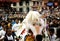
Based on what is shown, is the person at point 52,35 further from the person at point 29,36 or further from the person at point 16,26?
the person at point 16,26

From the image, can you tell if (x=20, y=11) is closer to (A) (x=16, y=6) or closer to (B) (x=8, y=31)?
(A) (x=16, y=6)

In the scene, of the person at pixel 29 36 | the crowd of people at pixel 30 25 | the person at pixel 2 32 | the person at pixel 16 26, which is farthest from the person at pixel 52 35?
the person at pixel 2 32

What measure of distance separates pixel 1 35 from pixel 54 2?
1.87 feet

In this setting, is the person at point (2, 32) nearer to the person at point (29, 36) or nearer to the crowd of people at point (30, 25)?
the crowd of people at point (30, 25)

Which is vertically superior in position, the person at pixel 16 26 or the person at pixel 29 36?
the person at pixel 16 26

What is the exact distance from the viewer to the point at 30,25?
1.35 m

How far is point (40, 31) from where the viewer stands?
4.46ft

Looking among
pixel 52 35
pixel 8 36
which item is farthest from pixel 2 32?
pixel 52 35

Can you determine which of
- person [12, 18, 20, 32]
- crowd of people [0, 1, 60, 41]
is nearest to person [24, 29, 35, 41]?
crowd of people [0, 1, 60, 41]

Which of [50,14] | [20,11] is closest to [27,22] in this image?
[20,11]

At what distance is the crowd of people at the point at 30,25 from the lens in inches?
52.9

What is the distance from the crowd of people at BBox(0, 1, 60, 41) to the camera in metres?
1.34

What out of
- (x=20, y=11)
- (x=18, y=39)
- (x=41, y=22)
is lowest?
(x=18, y=39)

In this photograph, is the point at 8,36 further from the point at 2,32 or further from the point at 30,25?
the point at 30,25
